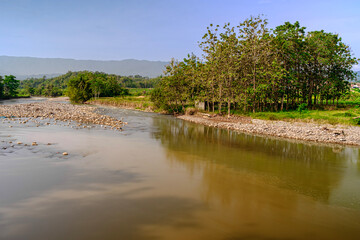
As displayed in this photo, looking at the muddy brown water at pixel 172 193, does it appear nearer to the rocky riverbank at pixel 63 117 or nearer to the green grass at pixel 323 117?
the green grass at pixel 323 117

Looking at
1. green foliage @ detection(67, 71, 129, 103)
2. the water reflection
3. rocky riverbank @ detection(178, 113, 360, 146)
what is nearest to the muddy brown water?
the water reflection

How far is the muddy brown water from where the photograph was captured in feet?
23.3

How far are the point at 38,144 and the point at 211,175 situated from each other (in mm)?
12449

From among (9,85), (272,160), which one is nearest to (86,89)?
(9,85)

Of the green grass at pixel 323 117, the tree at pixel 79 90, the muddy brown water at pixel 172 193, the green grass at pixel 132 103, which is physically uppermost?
the tree at pixel 79 90

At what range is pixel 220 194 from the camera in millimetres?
9797

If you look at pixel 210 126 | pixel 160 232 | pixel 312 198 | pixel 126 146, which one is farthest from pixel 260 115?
pixel 160 232

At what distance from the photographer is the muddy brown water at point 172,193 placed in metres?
7.11

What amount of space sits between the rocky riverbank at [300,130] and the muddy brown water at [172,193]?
4.07m

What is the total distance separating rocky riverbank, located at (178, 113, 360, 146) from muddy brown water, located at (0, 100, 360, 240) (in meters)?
4.07

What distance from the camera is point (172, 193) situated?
9.62 meters

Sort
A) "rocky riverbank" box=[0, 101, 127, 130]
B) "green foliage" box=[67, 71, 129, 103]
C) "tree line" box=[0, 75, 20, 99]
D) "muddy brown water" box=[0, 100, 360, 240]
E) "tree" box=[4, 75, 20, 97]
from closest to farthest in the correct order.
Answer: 1. "muddy brown water" box=[0, 100, 360, 240]
2. "rocky riverbank" box=[0, 101, 127, 130]
3. "green foliage" box=[67, 71, 129, 103]
4. "tree line" box=[0, 75, 20, 99]
5. "tree" box=[4, 75, 20, 97]

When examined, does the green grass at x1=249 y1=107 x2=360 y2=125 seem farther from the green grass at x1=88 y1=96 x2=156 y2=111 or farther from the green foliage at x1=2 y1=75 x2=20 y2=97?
the green foliage at x1=2 y1=75 x2=20 y2=97

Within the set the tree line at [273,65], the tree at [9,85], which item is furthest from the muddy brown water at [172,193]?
the tree at [9,85]
